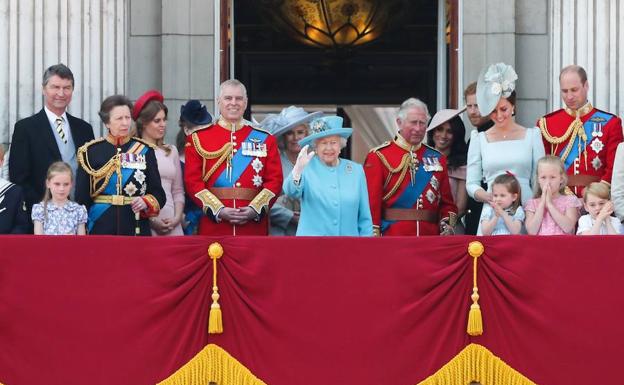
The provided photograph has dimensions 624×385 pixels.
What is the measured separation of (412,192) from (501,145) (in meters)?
0.82

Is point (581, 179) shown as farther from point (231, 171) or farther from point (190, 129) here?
point (190, 129)

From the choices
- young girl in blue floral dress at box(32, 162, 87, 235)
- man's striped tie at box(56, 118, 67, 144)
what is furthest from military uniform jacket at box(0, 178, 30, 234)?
man's striped tie at box(56, 118, 67, 144)

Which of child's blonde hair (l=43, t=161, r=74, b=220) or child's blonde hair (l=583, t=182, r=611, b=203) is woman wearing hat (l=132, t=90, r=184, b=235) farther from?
child's blonde hair (l=583, t=182, r=611, b=203)

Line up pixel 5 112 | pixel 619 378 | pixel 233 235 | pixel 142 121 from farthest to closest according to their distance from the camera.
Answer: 1. pixel 5 112
2. pixel 142 121
3. pixel 233 235
4. pixel 619 378

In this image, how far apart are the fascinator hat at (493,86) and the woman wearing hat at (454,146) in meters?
0.76

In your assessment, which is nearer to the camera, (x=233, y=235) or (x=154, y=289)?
(x=154, y=289)

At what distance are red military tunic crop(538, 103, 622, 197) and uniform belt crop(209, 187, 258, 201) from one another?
2.16m

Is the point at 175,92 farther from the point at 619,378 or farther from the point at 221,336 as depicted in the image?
the point at 619,378

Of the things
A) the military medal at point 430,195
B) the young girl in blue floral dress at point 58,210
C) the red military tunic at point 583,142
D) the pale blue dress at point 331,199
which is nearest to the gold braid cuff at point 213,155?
the pale blue dress at point 331,199

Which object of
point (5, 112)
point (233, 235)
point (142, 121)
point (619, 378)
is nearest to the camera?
point (619, 378)

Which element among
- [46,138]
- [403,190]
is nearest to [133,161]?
[46,138]

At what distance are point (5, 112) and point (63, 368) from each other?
324cm

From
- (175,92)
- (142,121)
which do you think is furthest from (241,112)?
(175,92)

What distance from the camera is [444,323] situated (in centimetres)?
1039
